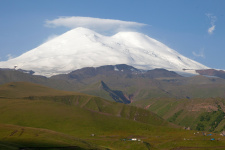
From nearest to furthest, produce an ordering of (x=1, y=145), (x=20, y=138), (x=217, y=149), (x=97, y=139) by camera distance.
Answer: (x=1, y=145), (x=20, y=138), (x=217, y=149), (x=97, y=139)

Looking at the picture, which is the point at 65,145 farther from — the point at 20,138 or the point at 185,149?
the point at 185,149

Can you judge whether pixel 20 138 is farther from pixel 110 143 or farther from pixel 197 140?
pixel 197 140

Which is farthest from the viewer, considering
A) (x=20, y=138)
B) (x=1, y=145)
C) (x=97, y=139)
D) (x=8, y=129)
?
(x=97, y=139)

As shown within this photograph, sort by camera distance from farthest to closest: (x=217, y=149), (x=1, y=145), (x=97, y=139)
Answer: (x=97, y=139), (x=217, y=149), (x=1, y=145)

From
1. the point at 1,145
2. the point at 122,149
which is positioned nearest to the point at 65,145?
the point at 1,145

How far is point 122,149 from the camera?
164 m

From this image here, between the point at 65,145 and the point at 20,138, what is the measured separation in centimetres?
1597

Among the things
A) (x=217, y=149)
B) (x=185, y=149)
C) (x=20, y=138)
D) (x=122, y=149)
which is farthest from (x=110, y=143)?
(x=20, y=138)

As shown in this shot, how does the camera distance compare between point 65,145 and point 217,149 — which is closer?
point 65,145

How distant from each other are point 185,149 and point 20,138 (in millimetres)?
72866

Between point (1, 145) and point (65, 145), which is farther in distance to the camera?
point (65, 145)

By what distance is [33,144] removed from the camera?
118312mm

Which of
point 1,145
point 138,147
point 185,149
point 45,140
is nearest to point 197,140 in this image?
point 185,149

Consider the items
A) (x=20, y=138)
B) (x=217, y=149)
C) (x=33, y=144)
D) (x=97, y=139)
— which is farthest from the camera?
(x=97, y=139)
